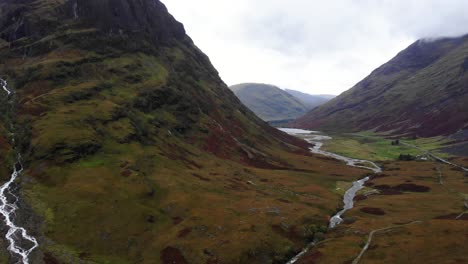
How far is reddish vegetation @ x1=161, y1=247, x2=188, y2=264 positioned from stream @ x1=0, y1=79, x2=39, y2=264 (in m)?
27.2

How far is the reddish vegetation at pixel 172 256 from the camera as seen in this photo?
84.6 m

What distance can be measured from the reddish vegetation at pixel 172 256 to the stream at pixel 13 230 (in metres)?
27.2

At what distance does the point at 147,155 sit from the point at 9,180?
44447mm

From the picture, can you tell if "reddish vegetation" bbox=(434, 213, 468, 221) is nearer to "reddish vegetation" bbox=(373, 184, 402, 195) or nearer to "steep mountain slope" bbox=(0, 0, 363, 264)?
"steep mountain slope" bbox=(0, 0, 363, 264)

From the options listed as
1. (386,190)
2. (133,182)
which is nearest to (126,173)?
(133,182)

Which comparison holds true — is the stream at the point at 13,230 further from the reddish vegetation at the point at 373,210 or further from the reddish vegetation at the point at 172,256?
the reddish vegetation at the point at 373,210

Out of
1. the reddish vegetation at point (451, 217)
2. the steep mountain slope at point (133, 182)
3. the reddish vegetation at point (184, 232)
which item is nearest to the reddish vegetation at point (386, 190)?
the steep mountain slope at point (133, 182)

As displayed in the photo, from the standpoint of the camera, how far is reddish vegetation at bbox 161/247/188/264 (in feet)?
278

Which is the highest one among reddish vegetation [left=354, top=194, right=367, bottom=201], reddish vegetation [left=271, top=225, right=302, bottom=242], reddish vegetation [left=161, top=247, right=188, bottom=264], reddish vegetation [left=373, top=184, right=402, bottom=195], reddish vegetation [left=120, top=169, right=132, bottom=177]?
reddish vegetation [left=120, top=169, right=132, bottom=177]

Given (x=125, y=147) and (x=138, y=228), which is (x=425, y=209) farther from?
(x=125, y=147)

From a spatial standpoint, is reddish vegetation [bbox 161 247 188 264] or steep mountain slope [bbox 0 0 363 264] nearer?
reddish vegetation [bbox 161 247 188 264]

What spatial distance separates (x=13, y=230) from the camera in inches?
3506

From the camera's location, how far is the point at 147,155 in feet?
464

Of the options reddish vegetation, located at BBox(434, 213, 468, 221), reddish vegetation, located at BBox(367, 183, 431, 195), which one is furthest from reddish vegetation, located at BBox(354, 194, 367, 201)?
reddish vegetation, located at BBox(434, 213, 468, 221)
